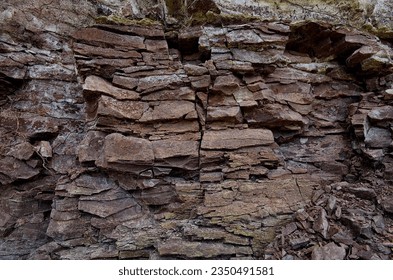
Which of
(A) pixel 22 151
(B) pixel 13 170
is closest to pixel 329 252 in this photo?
(A) pixel 22 151

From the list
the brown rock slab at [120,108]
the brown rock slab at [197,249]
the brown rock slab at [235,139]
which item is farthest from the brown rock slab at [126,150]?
the brown rock slab at [197,249]

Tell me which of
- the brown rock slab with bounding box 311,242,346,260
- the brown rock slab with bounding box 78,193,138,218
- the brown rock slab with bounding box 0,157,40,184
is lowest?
the brown rock slab with bounding box 311,242,346,260

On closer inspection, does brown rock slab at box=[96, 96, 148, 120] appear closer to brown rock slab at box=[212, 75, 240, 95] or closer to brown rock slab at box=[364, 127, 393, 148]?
brown rock slab at box=[212, 75, 240, 95]

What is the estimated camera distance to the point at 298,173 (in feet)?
19.4

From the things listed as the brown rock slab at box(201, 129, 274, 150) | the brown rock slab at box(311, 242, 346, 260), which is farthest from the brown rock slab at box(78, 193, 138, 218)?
the brown rock slab at box(311, 242, 346, 260)

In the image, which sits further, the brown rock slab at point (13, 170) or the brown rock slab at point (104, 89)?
the brown rock slab at point (13, 170)

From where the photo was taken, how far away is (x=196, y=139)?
5875 millimetres

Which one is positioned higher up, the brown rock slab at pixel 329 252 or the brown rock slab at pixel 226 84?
the brown rock slab at pixel 226 84

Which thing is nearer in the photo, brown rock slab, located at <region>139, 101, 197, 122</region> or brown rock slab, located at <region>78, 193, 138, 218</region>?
brown rock slab, located at <region>78, 193, 138, 218</region>

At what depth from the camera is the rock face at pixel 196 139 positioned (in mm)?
5359

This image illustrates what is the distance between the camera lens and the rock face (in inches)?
211

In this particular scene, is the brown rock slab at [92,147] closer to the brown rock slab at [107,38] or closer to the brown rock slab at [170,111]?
the brown rock slab at [170,111]
